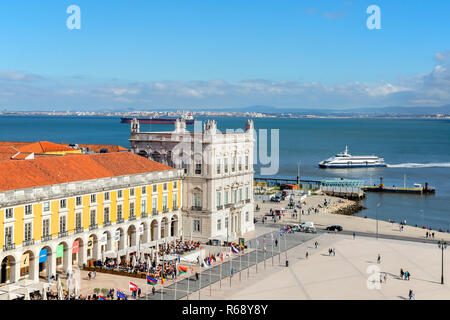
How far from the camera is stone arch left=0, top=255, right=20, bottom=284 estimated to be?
45.6 meters

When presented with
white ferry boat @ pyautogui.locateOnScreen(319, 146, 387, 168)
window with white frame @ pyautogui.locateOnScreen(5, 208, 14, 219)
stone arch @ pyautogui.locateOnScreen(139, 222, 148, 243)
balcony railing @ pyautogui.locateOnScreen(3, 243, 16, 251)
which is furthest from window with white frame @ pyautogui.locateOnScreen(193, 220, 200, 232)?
white ferry boat @ pyautogui.locateOnScreen(319, 146, 387, 168)

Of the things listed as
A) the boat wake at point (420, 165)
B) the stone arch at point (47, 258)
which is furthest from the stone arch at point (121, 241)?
the boat wake at point (420, 165)

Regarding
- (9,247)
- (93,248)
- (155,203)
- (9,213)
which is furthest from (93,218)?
(155,203)

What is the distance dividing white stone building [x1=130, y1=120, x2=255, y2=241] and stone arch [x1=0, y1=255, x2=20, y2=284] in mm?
24577

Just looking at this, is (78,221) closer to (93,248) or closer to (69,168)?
(93,248)

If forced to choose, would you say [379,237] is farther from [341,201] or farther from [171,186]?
[341,201]

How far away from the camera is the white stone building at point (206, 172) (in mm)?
66438

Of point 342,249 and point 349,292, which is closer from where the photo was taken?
point 349,292

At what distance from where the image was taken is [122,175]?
193ft

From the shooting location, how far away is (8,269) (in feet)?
151

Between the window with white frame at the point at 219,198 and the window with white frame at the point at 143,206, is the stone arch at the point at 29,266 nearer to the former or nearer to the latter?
the window with white frame at the point at 143,206

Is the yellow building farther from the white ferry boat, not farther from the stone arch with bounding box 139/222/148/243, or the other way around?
the white ferry boat

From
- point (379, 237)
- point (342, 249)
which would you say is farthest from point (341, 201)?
point (342, 249)
